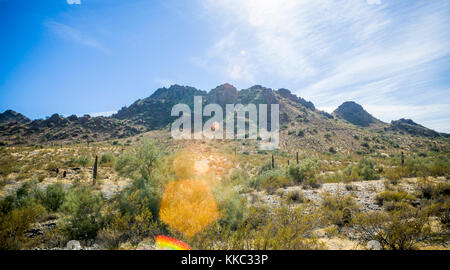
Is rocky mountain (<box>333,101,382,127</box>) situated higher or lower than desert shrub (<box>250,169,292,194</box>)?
higher

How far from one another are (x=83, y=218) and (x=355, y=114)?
392ft

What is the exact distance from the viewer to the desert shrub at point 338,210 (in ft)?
20.2

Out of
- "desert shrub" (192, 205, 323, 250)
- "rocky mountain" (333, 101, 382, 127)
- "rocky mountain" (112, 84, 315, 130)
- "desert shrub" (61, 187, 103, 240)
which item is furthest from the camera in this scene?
"rocky mountain" (333, 101, 382, 127)

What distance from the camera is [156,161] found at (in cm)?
817

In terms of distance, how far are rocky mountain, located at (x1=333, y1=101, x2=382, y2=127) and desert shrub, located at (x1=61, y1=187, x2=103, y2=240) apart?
354 ft

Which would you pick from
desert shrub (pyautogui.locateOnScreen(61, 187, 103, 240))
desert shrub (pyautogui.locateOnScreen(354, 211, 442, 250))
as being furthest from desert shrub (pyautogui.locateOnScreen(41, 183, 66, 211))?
desert shrub (pyautogui.locateOnScreen(354, 211, 442, 250))

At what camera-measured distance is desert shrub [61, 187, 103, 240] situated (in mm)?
5215

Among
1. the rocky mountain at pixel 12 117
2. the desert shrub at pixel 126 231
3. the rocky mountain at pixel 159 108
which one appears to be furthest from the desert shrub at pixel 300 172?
the rocky mountain at pixel 12 117

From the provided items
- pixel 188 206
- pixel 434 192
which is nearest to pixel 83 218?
pixel 188 206

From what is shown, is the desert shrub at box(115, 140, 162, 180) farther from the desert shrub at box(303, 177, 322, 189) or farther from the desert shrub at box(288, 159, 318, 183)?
the desert shrub at box(288, 159, 318, 183)
